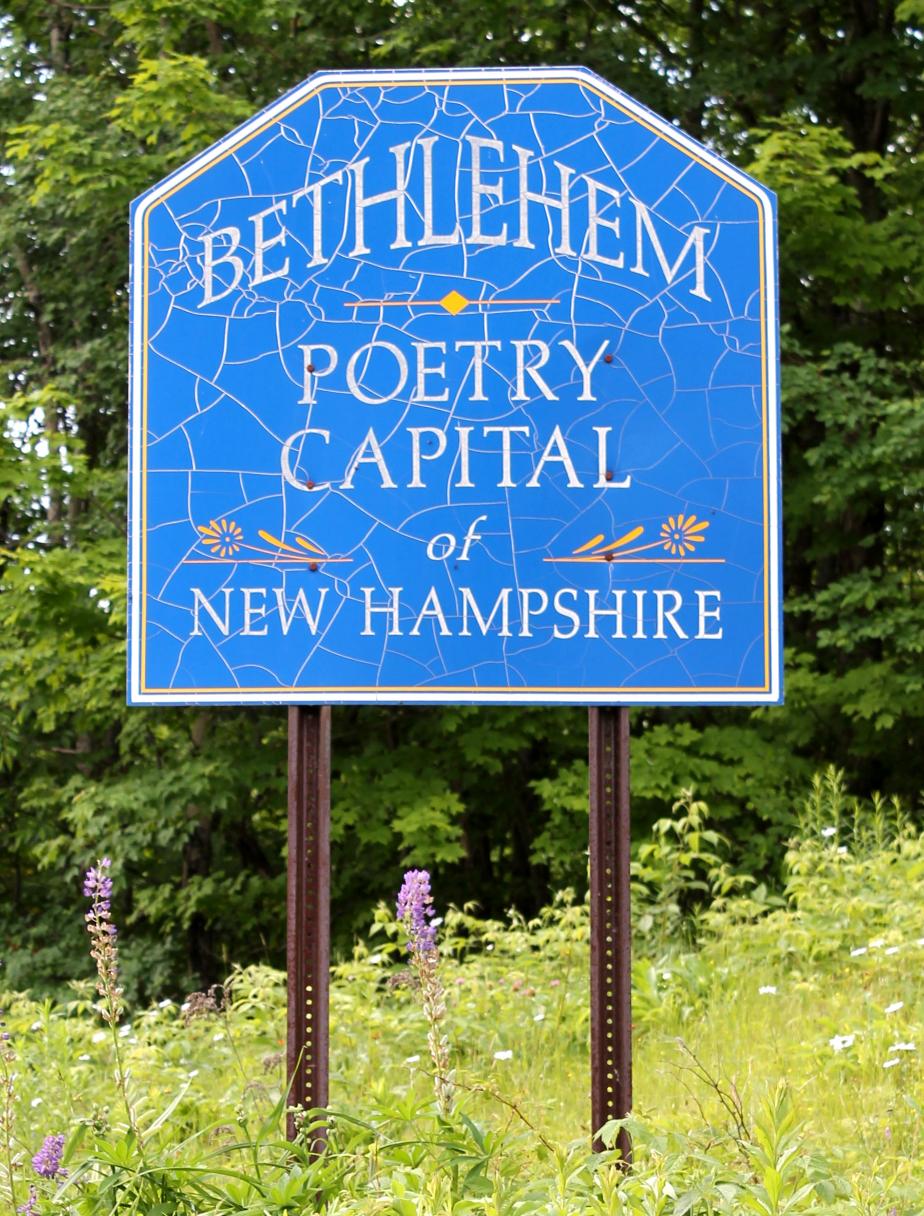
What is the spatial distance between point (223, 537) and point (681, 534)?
108 cm

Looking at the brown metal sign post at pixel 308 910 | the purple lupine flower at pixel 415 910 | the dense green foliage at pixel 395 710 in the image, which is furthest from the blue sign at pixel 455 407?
the dense green foliage at pixel 395 710

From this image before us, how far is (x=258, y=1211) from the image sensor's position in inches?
95.8

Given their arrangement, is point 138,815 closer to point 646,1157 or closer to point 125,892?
point 125,892

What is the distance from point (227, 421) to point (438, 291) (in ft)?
1.95

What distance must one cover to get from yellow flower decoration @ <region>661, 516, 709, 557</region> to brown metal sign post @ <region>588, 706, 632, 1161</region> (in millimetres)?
408

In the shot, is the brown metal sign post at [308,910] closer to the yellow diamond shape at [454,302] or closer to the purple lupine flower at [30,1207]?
the purple lupine flower at [30,1207]

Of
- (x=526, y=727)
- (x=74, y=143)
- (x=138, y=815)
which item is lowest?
(x=138, y=815)

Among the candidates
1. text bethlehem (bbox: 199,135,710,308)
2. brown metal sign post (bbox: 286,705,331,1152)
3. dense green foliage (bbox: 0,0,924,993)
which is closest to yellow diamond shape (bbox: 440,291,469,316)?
text bethlehem (bbox: 199,135,710,308)

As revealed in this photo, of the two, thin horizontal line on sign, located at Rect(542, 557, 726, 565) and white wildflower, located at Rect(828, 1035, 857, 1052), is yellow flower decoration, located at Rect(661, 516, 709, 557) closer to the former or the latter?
thin horizontal line on sign, located at Rect(542, 557, 726, 565)

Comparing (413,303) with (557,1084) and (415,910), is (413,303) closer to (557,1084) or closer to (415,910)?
(415,910)

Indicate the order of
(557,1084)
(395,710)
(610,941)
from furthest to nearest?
(395,710) → (557,1084) → (610,941)

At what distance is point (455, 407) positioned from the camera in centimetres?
329

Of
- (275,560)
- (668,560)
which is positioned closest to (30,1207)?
(275,560)

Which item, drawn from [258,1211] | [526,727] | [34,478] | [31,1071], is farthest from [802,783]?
[258,1211]
